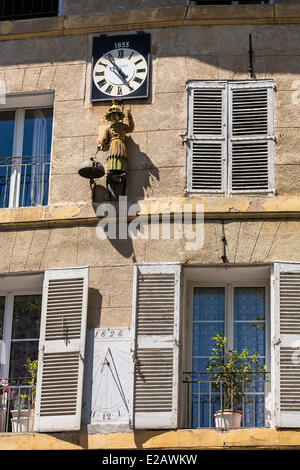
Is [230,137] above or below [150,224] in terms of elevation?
above

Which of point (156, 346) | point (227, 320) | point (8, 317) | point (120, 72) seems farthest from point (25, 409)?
point (120, 72)

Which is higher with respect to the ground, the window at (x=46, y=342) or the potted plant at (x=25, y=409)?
the window at (x=46, y=342)

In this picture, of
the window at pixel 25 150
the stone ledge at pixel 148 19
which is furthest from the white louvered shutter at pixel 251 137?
the window at pixel 25 150

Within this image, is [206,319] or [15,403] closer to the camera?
[15,403]

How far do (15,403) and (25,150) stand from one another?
10.7 feet

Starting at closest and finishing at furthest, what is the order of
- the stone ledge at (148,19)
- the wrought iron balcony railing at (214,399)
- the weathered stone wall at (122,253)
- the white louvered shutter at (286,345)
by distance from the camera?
the white louvered shutter at (286,345) → the wrought iron balcony railing at (214,399) → the weathered stone wall at (122,253) → the stone ledge at (148,19)

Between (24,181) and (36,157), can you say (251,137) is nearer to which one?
(36,157)

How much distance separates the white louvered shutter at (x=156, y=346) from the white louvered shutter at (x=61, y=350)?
0.63m

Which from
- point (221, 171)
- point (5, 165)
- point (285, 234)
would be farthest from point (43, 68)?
point (285, 234)

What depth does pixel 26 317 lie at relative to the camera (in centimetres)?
1515

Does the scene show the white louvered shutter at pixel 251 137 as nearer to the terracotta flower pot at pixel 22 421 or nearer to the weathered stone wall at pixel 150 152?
the weathered stone wall at pixel 150 152

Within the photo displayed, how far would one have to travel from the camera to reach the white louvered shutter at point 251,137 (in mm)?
14930
